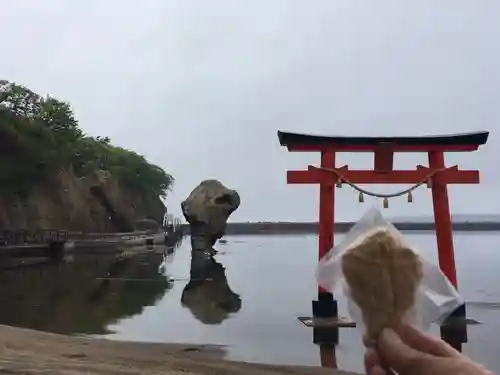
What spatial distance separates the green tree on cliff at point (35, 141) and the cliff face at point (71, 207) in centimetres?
92

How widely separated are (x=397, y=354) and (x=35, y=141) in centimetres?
2952

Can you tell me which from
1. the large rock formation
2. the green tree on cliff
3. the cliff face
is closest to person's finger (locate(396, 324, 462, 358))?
the large rock formation

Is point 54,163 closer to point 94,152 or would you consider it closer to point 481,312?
point 94,152

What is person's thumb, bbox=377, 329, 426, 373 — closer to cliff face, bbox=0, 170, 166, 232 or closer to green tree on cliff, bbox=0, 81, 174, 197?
green tree on cliff, bbox=0, 81, 174, 197

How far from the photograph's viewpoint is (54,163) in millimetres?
31391

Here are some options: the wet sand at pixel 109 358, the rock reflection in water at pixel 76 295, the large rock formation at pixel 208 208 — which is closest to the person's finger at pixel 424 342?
the wet sand at pixel 109 358

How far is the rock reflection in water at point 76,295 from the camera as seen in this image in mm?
9750

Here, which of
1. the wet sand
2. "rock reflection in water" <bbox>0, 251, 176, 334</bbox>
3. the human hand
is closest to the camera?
the human hand

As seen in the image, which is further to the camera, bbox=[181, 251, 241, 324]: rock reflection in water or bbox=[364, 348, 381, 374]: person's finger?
bbox=[181, 251, 241, 324]: rock reflection in water

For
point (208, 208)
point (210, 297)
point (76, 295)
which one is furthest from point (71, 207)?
point (210, 297)

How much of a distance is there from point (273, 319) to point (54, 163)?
24.2 metres

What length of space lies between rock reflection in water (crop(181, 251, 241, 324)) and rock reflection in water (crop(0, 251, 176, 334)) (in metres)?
0.76

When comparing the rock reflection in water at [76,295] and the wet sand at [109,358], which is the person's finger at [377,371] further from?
the rock reflection in water at [76,295]

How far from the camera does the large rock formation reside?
25.7m
